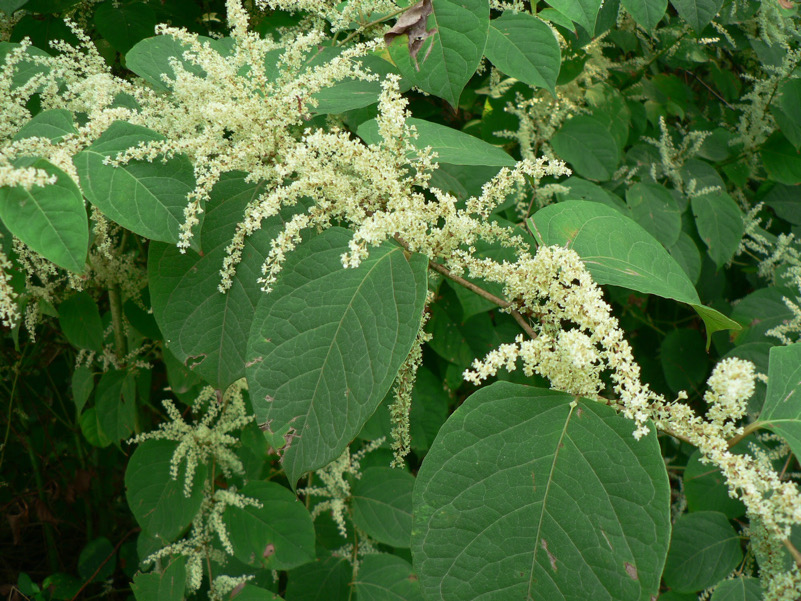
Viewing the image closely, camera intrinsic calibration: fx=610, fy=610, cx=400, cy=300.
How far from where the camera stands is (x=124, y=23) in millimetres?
2037

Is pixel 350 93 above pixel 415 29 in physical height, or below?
below

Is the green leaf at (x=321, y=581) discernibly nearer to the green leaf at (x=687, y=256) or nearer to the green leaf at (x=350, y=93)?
the green leaf at (x=350, y=93)

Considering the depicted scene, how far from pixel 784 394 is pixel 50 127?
1375 mm

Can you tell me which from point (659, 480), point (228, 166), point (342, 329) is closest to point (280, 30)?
point (228, 166)

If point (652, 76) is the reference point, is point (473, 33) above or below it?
above

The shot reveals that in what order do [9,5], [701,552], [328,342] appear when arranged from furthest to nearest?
[701,552], [9,5], [328,342]

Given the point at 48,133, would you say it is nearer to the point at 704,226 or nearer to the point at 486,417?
the point at 486,417

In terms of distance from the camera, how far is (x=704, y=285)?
2.71 metres

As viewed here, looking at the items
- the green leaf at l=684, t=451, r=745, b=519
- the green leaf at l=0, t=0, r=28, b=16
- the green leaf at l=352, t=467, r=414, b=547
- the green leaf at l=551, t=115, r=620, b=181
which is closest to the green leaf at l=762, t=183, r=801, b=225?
the green leaf at l=551, t=115, r=620, b=181

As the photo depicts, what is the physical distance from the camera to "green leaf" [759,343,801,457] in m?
0.99

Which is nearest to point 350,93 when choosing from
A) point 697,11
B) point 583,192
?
point 583,192

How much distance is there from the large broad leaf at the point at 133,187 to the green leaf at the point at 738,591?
147 cm

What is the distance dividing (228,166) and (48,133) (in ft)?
1.06

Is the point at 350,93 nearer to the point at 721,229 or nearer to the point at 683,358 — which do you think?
the point at 721,229
